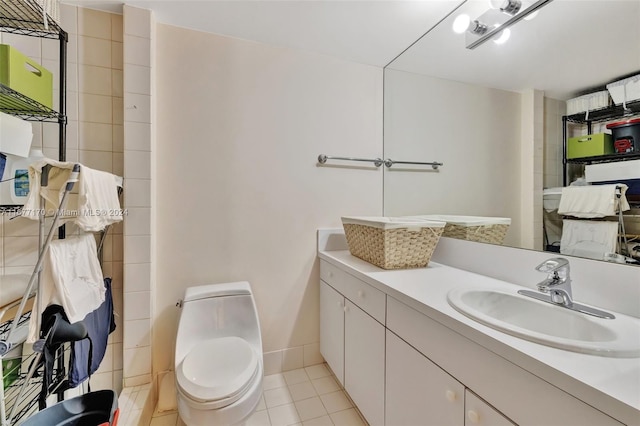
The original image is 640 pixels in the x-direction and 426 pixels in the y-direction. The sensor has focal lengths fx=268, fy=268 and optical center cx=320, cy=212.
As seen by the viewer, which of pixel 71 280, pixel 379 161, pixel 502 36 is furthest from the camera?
pixel 379 161

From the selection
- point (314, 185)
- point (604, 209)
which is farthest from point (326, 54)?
point (604, 209)

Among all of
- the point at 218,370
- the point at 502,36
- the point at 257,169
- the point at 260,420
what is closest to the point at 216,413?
the point at 218,370

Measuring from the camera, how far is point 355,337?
54.5 inches

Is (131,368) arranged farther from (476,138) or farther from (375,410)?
(476,138)

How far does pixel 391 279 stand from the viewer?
120 cm

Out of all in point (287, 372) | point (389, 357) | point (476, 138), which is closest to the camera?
point (389, 357)

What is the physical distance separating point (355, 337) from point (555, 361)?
0.93m

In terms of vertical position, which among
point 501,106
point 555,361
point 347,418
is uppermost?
point 501,106

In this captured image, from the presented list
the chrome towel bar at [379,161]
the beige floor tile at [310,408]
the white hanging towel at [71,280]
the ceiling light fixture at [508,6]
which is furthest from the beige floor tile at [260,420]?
the ceiling light fixture at [508,6]

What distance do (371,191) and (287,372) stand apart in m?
1.38

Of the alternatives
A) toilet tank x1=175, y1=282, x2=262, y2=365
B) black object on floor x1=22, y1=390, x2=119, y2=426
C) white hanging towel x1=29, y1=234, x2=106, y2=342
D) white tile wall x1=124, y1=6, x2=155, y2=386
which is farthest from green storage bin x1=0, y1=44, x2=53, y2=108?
black object on floor x1=22, y1=390, x2=119, y2=426

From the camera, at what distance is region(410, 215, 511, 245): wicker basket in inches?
50.2

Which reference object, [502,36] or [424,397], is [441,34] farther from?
[424,397]

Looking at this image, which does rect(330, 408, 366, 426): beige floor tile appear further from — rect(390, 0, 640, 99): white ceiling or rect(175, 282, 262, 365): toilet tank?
rect(390, 0, 640, 99): white ceiling
